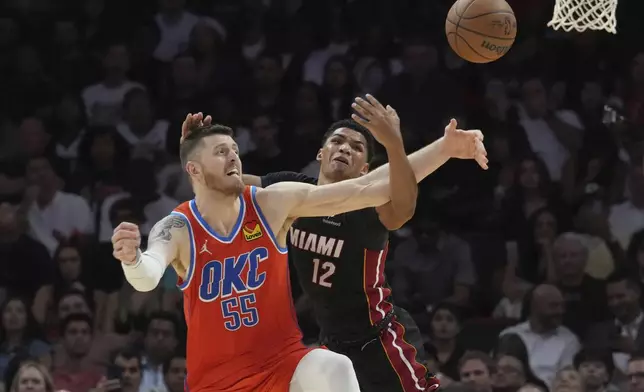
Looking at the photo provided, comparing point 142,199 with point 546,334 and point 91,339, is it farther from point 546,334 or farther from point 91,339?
point 546,334

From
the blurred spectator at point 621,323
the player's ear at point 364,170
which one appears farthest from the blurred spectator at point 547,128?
the player's ear at point 364,170

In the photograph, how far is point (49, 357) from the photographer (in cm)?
858

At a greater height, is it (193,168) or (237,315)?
(193,168)

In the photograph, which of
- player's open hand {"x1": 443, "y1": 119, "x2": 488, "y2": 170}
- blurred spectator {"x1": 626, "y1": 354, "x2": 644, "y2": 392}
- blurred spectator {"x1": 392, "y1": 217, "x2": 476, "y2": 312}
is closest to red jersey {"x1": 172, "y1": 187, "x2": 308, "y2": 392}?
player's open hand {"x1": 443, "y1": 119, "x2": 488, "y2": 170}

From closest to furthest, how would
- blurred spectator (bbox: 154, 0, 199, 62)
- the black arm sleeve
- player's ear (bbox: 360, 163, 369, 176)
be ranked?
1. player's ear (bbox: 360, 163, 369, 176)
2. the black arm sleeve
3. blurred spectator (bbox: 154, 0, 199, 62)

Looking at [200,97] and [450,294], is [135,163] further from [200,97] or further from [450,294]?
[450,294]

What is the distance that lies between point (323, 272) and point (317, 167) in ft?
11.5

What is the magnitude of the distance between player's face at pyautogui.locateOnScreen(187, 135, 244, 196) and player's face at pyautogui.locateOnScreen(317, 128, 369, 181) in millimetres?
1001

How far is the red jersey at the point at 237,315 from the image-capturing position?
5625 mm

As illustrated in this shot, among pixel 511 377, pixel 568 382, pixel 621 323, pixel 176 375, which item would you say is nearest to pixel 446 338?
pixel 511 377

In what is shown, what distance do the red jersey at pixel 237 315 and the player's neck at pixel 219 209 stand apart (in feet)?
0.15

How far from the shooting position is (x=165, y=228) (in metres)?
5.70

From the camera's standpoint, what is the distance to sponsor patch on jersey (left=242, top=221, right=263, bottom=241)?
579 centimetres

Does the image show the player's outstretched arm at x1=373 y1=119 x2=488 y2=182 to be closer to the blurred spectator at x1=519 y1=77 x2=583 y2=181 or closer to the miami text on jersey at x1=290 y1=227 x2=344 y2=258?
the miami text on jersey at x1=290 y1=227 x2=344 y2=258
